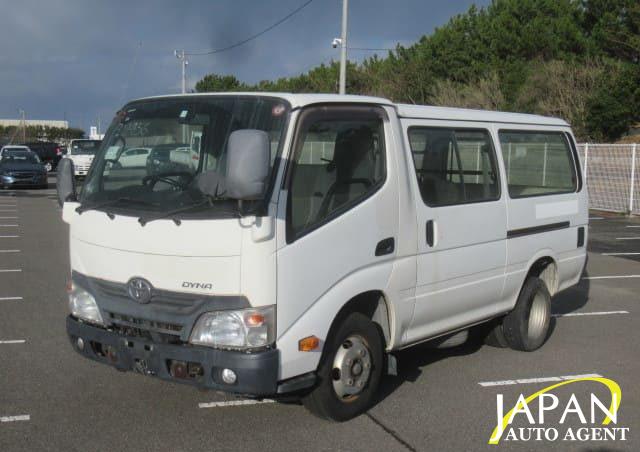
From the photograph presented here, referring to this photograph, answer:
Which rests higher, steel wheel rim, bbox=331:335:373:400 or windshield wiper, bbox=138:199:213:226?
windshield wiper, bbox=138:199:213:226

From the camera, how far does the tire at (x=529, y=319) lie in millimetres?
7066

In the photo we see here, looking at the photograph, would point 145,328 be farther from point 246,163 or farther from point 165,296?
point 246,163

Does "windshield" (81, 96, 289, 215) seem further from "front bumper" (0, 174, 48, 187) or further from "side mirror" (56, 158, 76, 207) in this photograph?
"front bumper" (0, 174, 48, 187)

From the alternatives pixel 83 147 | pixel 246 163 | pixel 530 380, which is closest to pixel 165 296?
pixel 246 163

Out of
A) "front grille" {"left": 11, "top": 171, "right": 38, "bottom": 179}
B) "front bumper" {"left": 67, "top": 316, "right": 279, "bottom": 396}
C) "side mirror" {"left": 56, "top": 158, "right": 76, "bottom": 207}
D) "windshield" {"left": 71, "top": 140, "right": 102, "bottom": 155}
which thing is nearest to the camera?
"front bumper" {"left": 67, "top": 316, "right": 279, "bottom": 396}

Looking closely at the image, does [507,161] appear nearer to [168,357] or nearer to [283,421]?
[283,421]

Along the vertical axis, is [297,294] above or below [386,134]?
below

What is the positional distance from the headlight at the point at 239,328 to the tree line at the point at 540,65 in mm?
29715

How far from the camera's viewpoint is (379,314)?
5.53 m

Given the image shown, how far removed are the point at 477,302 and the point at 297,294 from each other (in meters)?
2.27

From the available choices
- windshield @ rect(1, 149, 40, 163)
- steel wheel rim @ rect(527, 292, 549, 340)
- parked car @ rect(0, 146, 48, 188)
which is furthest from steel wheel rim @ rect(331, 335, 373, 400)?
windshield @ rect(1, 149, 40, 163)

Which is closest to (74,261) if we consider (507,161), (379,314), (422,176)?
(379,314)

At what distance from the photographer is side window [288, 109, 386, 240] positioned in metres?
4.80

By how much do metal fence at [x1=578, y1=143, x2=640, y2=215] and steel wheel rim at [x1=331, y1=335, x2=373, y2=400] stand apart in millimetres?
16449
